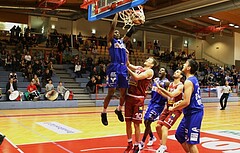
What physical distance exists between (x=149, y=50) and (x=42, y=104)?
53.5 feet

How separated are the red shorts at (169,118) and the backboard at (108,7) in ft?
7.56

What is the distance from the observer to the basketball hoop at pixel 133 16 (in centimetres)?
631

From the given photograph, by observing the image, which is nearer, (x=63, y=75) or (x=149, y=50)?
(x=63, y=75)

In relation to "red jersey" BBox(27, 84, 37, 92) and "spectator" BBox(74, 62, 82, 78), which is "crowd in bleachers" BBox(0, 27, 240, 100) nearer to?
"spectator" BBox(74, 62, 82, 78)

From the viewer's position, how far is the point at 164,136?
571cm

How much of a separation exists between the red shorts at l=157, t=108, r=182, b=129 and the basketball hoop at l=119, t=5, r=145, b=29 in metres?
2.01

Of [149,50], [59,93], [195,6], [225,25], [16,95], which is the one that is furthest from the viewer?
[149,50]

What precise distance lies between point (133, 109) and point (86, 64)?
47.9 feet

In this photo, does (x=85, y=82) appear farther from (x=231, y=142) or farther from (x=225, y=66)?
(x=225, y=66)

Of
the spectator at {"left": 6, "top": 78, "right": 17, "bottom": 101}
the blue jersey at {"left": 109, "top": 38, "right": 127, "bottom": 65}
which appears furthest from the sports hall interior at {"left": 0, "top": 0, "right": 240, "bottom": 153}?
the blue jersey at {"left": 109, "top": 38, "right": 127, "bottom": 65}

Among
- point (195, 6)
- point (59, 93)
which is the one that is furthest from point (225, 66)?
point (59, 93)

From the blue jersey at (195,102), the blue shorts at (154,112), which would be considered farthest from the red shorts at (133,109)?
the blue jersey at (195,102)

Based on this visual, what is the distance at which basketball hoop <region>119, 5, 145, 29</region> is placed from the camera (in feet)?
20.7

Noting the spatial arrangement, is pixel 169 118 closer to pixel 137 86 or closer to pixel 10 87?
pixel 137 86
